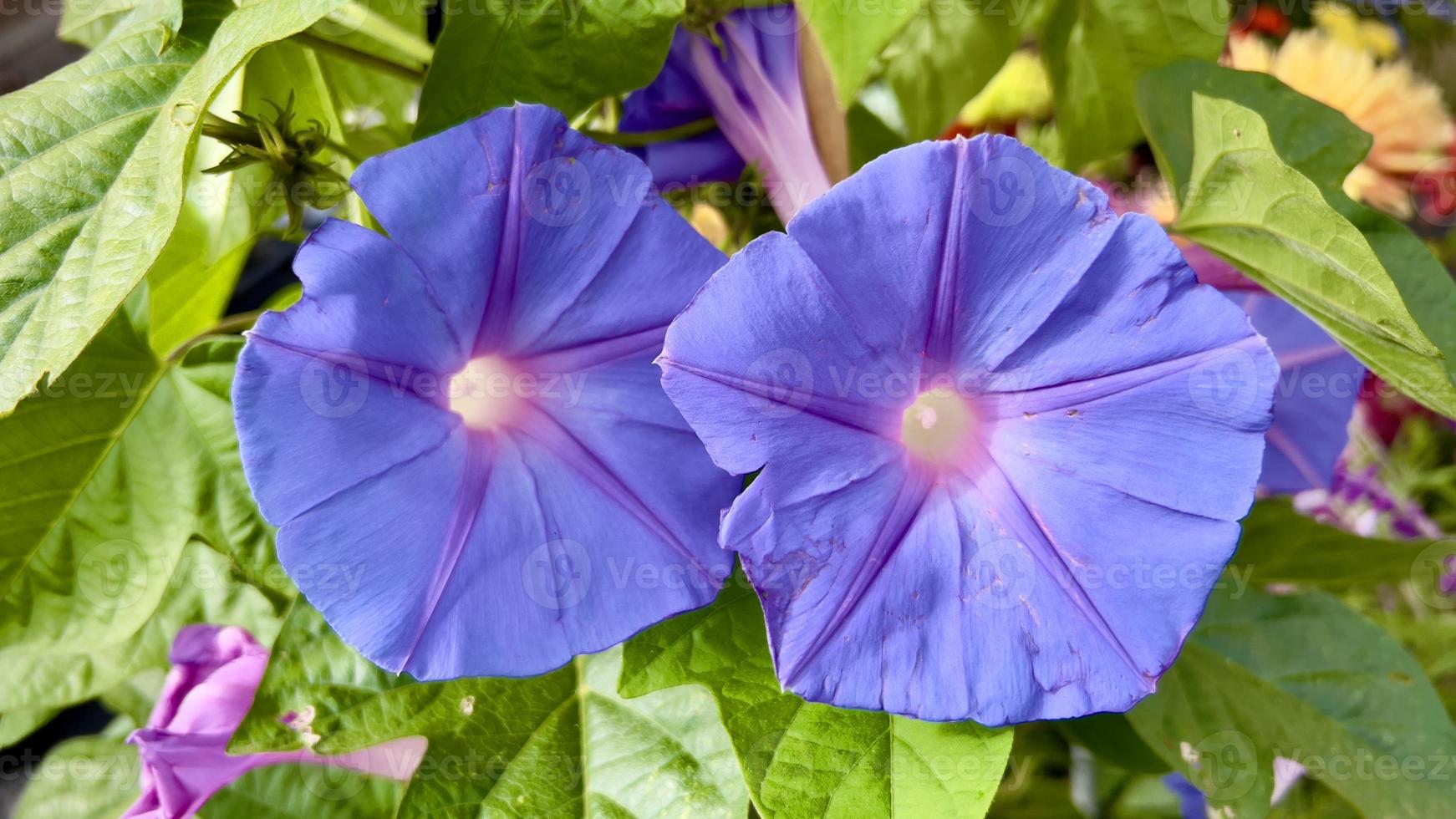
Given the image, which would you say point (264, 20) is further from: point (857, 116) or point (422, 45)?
point (857, 116)

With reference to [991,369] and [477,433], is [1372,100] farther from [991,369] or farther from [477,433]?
[477,433]

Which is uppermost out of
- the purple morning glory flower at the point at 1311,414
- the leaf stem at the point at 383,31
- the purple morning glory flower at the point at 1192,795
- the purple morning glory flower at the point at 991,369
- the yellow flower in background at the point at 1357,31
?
the leaf stem at the point at 383,31

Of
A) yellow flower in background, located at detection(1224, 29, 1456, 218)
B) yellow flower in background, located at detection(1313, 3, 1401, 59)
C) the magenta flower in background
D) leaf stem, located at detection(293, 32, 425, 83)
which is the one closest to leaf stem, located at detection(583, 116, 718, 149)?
leaf stem, located at detection(293, 32, 425, 83)

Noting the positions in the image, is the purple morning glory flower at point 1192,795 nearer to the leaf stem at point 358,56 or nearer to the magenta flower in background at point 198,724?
the magenta flower in background at point 198,724

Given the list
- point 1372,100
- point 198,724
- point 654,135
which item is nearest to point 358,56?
point 654,135

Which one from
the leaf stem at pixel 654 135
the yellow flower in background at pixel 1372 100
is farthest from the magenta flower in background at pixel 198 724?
the yellow flower in background at pixel 1372 100

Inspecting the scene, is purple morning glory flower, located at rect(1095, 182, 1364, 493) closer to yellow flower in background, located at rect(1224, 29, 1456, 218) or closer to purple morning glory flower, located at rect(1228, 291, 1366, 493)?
purple morning glory flower, located at rect(1228, 291, 1366, 493)
